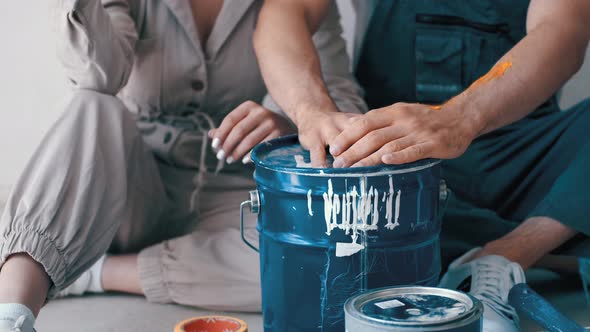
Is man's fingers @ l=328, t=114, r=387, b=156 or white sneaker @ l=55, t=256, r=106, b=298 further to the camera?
white sneaker @ l=55, t=256, r=106, b=298

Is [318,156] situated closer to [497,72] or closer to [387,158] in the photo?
[387,158]

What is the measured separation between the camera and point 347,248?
1291 mm

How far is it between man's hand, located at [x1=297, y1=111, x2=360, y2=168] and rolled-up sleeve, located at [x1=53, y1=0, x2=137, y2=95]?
472 mm

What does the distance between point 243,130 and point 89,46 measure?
0.37m

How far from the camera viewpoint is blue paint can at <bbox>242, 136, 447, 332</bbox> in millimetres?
1277

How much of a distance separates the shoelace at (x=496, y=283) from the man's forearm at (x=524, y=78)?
11.5 inches

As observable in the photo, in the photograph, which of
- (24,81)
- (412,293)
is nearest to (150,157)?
(412,293)

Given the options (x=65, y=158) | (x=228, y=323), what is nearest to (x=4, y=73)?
(x=65, y=158)

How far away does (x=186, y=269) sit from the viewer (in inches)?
71.5

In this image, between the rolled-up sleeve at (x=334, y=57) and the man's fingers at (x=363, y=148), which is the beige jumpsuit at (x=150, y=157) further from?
the man's fingers at (x=363, y=148)

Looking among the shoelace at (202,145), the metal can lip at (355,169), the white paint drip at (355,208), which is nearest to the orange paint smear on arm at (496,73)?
the metal can lip at (355,169)

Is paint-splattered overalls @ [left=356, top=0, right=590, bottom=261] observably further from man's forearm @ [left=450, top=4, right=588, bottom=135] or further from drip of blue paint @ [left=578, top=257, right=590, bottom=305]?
man's forearm @ [left=450, top=4, right=588, bottom=135]

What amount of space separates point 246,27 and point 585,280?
3.11ft

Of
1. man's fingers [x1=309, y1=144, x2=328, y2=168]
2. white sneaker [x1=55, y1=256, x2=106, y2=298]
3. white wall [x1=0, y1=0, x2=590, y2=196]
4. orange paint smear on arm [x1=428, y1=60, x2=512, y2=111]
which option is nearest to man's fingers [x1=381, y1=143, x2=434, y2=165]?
man's fingers [x1=309, y1=144, x2=328, y2=168]
